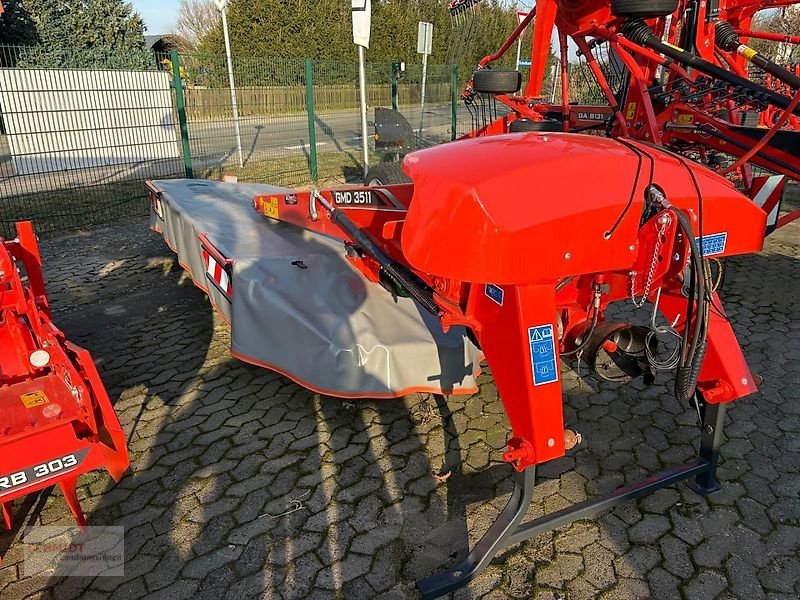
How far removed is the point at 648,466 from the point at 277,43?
27.8m

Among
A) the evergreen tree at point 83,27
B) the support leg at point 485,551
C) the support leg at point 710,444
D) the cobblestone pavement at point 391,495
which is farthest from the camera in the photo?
the evergreen tree at point 83,27

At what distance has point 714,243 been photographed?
2.01 m

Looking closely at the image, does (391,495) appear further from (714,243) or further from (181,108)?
(181,108)

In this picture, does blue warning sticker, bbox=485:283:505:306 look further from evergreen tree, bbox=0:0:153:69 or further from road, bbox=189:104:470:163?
evergreen tree, bbox=0:0:153:69

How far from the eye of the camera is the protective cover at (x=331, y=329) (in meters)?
2.88

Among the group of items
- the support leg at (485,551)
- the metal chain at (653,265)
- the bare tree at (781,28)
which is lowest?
the support leg at (485,551)

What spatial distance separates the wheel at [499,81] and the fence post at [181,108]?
498 cm

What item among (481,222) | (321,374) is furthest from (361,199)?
(481,222)

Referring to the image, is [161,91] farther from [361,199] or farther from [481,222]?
[481,222]

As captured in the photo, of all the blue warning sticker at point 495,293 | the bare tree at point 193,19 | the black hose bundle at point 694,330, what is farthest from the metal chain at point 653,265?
the bare tree at point 193,19

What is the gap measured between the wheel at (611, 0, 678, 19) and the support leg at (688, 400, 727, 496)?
2.07 m

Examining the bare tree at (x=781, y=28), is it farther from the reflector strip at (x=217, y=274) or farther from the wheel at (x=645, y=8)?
the reflector strip at (x=217, y=274)

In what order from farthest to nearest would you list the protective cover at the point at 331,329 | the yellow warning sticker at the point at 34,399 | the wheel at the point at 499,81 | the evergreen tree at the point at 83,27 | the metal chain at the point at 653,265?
the evergreen tree at the point at 83,27 → the wheel at the point at 499,81 → the protective cover at the point at 331,329 → the yellow warning sticker at the point at 34,399 → the metal chain at the point at 653,265

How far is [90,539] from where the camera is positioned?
96.6 inches
